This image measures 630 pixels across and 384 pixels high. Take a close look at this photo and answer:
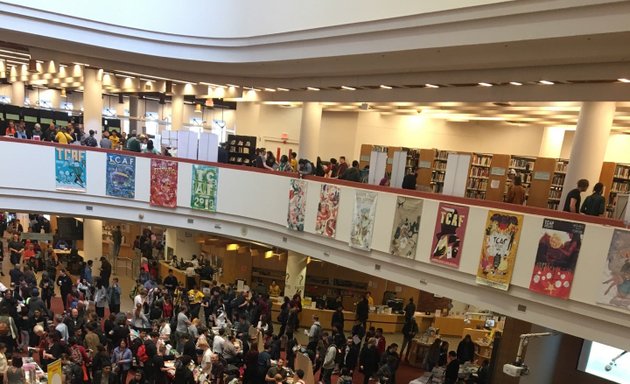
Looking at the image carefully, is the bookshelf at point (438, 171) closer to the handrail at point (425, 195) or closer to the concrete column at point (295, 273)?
the handrail at point (425, 195)

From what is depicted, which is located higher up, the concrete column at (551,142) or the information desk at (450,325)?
the concrete column at (551,142)

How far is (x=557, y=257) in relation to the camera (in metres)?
6.68

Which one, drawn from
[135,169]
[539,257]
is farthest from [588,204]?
[135,169]

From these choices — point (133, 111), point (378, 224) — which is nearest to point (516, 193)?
point (378, 224)

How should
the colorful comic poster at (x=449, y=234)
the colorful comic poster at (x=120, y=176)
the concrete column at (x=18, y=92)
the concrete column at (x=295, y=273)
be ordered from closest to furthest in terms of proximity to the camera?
the colorful comic poster at (x=449, y=234) < the colorful comic poster at (x=120, y=176) < the concrete column at (x=295, y=273) < the concrete column at (x=18, y=92)

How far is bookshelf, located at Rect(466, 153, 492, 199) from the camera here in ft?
41.5

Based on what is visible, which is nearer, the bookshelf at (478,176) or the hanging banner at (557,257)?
the hanging banner at (557,257)

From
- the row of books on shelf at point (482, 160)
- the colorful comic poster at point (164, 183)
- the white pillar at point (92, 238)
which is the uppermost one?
the row of books on shelf at point (482, 160)

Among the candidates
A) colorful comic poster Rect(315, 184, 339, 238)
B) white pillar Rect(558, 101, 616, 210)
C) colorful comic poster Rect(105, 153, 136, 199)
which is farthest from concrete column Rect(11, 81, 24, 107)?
white pillar Rect(558, 101, 616, 210)

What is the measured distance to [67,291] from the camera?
1145 centimetres

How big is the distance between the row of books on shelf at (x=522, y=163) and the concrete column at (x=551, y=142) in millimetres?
4640

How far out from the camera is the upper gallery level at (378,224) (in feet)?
21.3

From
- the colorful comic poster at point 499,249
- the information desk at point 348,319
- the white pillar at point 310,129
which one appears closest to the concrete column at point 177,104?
the white pillar at point 310,129

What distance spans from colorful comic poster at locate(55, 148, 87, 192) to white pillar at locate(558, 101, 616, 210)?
12410 millimetres
